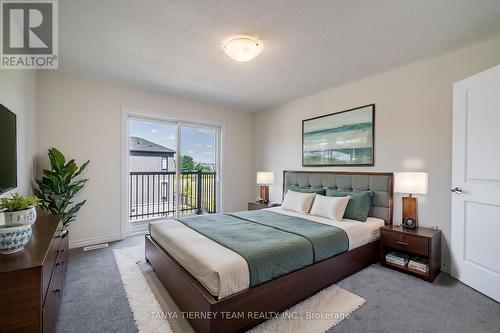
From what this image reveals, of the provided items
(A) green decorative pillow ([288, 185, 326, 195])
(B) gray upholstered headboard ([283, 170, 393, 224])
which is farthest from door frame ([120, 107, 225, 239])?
(B) gray upholstered headboard ([283, 170, 393, 224])

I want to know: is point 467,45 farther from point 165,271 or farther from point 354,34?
point 165,271

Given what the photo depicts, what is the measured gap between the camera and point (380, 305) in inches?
79.4

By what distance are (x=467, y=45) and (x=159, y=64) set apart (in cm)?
361

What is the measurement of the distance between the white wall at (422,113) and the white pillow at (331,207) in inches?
29.6

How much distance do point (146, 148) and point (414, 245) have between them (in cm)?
440

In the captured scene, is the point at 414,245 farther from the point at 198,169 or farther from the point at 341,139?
the point at 198,169

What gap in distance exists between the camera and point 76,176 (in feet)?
11.1

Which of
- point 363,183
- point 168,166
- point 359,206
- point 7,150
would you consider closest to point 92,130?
point 168,166

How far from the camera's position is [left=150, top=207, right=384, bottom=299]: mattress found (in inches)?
62.0

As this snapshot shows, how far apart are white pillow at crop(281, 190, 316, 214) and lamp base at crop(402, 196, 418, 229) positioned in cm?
118

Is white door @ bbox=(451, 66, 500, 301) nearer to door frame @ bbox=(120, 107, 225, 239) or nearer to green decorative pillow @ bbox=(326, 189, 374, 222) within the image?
green decorative pillow @ bbox=(326, 189, 374, 222)

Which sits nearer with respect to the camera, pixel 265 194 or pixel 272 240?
pixel 272 240

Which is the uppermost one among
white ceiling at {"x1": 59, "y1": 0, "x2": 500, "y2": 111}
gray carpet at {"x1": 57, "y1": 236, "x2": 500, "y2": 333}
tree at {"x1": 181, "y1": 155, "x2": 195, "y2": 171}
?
white ceiling at {"x1": 59, "y1": 0, "x2": 500, "y2": 111}

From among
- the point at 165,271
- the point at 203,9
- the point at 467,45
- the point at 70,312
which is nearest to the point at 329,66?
the point at 467,45
